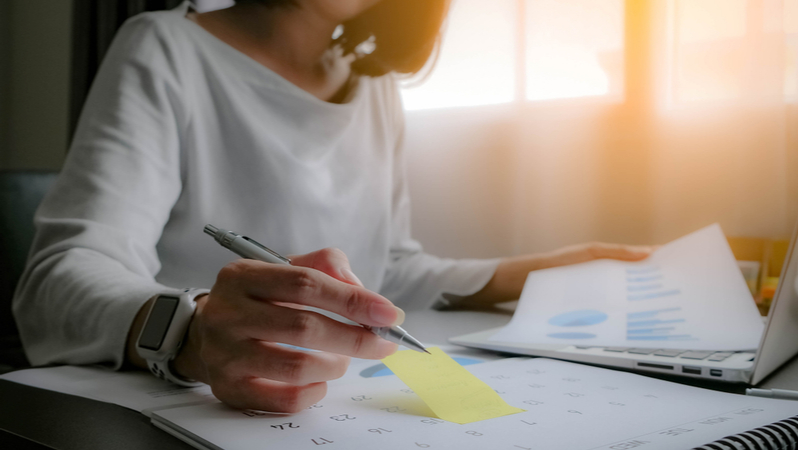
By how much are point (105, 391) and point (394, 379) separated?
7.9 inches

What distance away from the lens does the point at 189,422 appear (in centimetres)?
28

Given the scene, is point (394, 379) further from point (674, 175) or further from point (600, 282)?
point (674, 175)

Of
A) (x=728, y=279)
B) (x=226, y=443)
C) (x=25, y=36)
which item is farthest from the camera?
(x=25, y=36)

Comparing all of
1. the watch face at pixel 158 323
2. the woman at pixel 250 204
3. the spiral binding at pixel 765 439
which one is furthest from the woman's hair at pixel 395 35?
the spiral binding at pixel 765 439

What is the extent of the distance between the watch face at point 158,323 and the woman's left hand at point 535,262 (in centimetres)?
57

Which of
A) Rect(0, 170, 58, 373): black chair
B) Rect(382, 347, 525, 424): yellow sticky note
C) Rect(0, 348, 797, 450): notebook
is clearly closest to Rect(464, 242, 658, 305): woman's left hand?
Rect(0, 348, 797, 450): notebook

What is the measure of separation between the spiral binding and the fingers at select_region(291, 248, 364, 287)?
0.21 m

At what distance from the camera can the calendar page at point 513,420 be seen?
0.84ft

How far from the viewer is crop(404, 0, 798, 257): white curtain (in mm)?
764

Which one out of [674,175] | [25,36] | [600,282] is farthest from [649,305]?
[25,36]

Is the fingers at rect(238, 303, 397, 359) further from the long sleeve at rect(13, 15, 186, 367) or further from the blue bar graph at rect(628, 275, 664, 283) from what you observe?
the blue bar graph at rect(628, 275, 664, 283)

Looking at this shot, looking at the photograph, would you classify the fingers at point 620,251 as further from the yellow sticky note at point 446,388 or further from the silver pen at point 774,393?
the yellow sticky note at point 446,388

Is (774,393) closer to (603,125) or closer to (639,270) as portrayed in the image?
(639,270)

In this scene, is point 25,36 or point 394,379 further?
point 25,36
